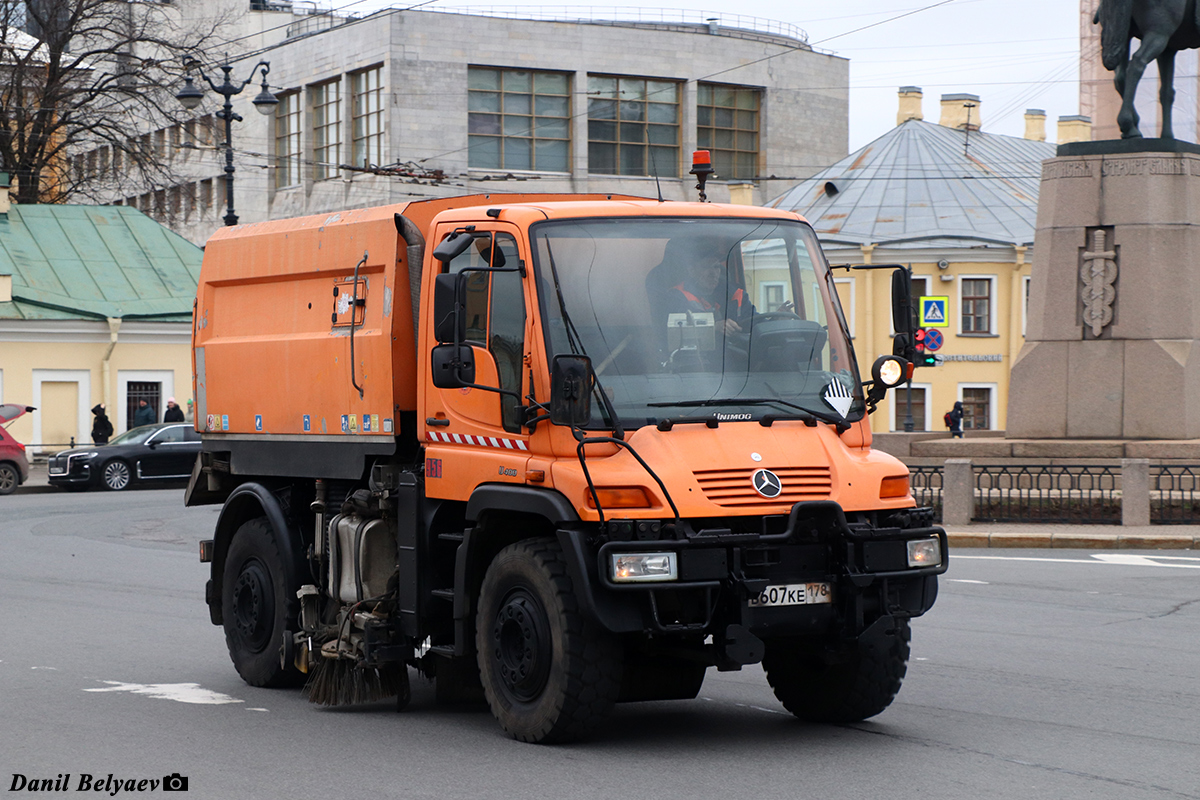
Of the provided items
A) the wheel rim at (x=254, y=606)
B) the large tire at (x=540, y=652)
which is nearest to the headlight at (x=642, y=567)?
the large tire at (x=540, y=652)

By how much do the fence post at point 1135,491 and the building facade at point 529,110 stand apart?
43.3m

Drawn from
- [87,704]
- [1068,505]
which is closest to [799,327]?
[87,704]

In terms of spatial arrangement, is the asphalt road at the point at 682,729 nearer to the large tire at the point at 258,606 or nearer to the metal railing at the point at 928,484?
the large tire at the point at 258,606

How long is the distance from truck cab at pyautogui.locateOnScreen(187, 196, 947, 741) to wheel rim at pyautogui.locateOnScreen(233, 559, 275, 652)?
0.50m

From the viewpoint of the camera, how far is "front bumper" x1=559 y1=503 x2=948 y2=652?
689 cm

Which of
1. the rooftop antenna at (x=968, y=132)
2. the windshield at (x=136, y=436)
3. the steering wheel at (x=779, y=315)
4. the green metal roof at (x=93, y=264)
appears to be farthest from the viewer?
the rooftop antenna at (x=968, y=132)

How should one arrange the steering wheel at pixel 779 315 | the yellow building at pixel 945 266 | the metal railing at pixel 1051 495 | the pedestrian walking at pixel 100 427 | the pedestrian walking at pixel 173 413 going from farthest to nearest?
the yellow building at pixel 945 266 < the pedestrian walking at pixel 100 427 < the pedestrian walking at pixel 173 413 < the metal railing at pixel 1051 495 < the steering wheel at pixel 779 315

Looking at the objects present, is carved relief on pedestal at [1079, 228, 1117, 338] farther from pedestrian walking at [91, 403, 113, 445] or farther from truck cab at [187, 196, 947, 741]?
pedestrian walking at [91, 403, 113, 445]

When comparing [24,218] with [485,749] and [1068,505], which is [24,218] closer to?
[1068,505]

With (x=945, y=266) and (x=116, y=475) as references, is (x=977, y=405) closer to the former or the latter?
(x=945, y=266)

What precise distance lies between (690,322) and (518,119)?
58518 millimetres

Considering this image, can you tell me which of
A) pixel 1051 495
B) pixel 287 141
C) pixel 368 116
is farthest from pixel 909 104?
pixel 1051 495

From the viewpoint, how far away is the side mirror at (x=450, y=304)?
24.3ft

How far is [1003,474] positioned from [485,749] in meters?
14.5
